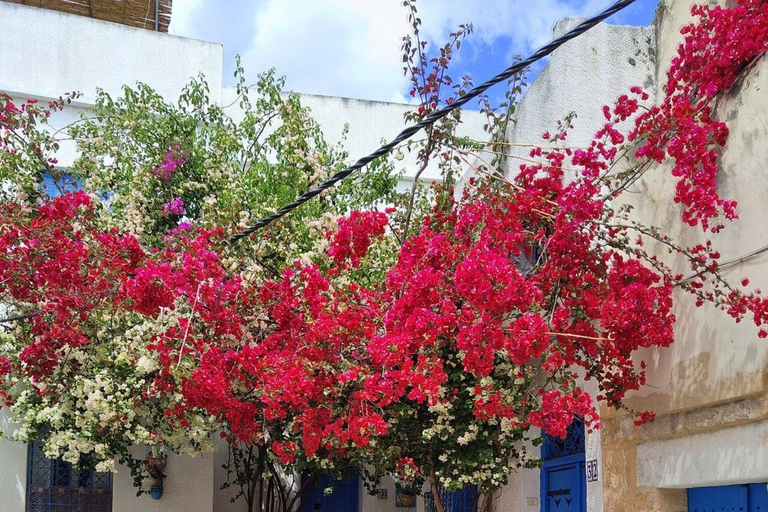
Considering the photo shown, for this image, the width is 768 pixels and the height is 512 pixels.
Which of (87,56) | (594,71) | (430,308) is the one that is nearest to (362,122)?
(87,56)

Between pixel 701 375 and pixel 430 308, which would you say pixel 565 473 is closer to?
pixel 430 308

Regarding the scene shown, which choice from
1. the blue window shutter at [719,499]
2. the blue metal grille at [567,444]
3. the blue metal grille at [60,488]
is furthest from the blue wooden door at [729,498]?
the blue metal grille at [60,488]

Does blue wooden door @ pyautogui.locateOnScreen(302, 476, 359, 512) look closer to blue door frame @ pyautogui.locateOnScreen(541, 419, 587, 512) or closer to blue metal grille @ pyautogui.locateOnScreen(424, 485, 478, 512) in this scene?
blue metal grille @ pyautogui.locateOnScreen(424, 485, 478, 512)

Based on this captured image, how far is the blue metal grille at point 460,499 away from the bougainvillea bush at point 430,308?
1393 millimetres

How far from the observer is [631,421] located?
6.42 meters

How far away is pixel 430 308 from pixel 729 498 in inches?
94.3

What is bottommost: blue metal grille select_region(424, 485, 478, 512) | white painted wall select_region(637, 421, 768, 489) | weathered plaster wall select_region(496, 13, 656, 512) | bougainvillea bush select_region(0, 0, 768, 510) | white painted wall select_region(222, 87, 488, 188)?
blue metal grille select_region(424, 485, 478, 512)

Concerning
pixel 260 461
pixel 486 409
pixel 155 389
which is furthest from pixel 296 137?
pixel 486 409

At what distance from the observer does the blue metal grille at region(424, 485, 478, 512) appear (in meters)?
10.5

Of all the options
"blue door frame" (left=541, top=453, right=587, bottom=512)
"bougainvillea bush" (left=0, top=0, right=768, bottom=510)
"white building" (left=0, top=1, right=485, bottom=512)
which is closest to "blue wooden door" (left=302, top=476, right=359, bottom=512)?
"white building" (left=0, top=1, right=485, bottom=512)

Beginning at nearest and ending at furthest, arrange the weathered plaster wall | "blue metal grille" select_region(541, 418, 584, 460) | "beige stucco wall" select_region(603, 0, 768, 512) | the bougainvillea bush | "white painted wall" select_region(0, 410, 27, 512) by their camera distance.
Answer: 1. "beige stucco wall" select_region(603, 0, 768, 512)
2. the bougainvillea bush
3. "blue metal grille" select_region(541, 418, 584, 460)
4. the weathered plaster wall
5. "white painted wall" select_region(0, 410, 27, 512)

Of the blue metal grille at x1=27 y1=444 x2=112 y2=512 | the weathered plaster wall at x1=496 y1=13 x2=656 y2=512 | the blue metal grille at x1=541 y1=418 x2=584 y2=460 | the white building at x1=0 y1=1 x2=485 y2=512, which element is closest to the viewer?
the blue metal grille at x1=541 y1=418 x2=584 y2=460

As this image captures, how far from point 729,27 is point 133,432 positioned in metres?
7.01

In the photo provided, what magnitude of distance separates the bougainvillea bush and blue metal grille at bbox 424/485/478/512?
139 cm
